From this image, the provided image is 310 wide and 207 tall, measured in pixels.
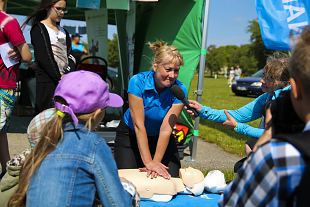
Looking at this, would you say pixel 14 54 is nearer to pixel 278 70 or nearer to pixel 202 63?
pixel 278 70

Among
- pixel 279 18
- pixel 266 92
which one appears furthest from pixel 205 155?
pixel 266 92

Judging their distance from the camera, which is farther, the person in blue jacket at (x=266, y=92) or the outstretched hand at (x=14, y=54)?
the outstretched hand at (x=14, y=54)

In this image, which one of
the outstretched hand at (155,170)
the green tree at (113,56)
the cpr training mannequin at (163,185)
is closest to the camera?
the cpr training mannequin at (163,185)

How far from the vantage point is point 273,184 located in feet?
3.97

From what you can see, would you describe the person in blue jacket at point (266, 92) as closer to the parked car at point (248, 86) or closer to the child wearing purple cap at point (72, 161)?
the child wearing purple cap at point (72, 161)

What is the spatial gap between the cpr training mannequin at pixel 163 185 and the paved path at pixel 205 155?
2.01m

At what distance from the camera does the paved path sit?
5.54m

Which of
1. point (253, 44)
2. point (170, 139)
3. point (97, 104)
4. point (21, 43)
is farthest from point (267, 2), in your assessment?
point (253, 44)

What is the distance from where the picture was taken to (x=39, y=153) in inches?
76.1

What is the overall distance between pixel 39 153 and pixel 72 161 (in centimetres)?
18

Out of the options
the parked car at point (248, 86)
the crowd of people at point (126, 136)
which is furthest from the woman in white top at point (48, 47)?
the parked car at point (248, 86)

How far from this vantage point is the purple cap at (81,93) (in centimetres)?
198

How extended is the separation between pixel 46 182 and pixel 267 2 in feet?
13.0

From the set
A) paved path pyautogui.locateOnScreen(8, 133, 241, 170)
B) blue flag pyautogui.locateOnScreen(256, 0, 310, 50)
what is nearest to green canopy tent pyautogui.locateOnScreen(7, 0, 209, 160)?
paved path pyautogui.locateOnScreen(8, 133, 241, 170)
